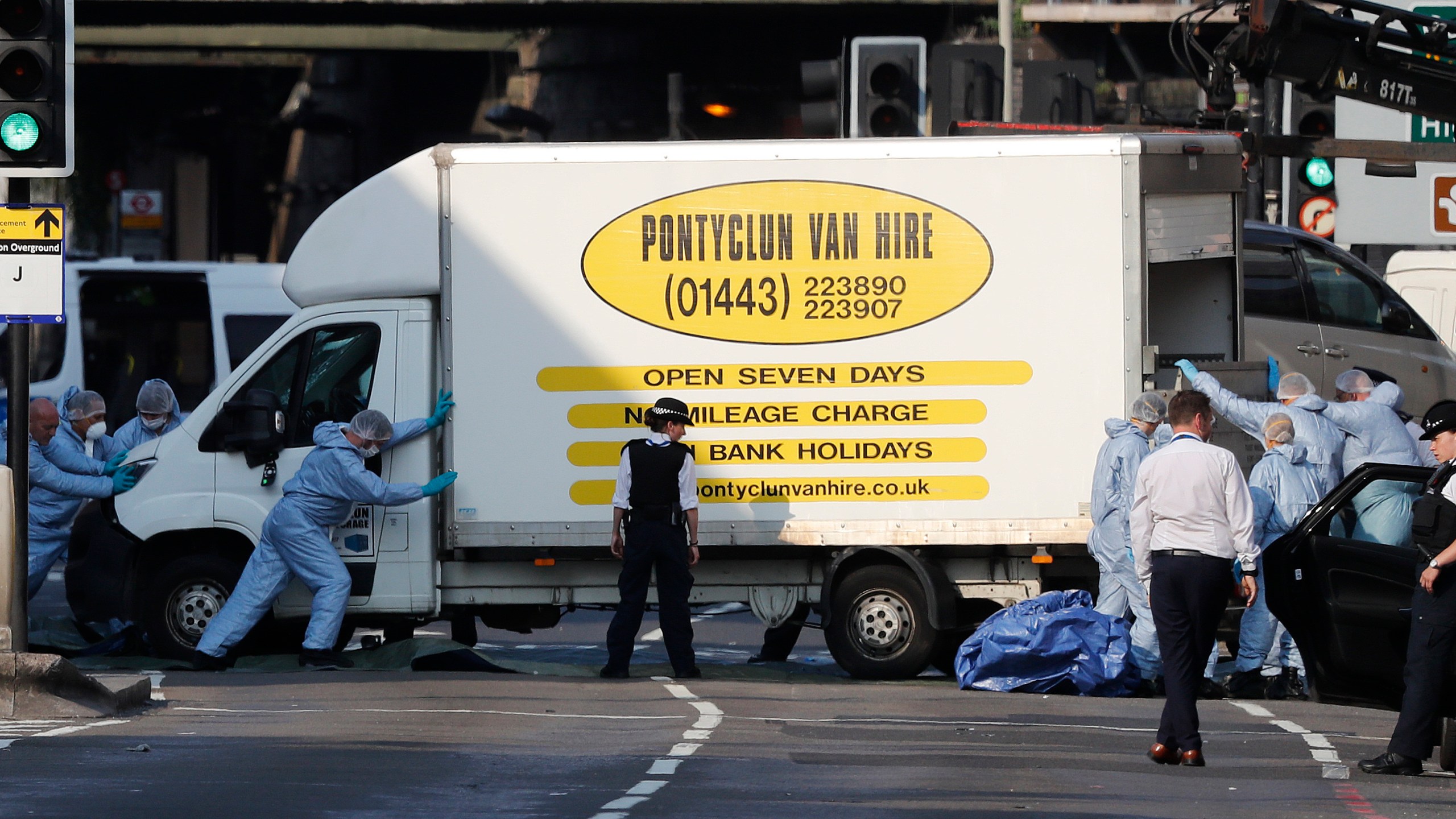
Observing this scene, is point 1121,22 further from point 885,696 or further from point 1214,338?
point 885,696

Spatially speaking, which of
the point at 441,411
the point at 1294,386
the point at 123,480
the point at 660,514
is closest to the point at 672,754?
the point at 660,514

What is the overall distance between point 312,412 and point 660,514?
7.44 feet

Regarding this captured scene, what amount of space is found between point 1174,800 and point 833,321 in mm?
4415

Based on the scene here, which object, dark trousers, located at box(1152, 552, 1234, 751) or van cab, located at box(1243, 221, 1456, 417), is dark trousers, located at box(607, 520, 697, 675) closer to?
dark trousers, located at box(1152, 552, 1234, 751)

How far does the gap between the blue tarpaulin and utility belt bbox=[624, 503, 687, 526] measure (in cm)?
175

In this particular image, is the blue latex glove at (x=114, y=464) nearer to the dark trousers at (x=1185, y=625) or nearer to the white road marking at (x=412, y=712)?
the white road marking at (x=412, y=712)

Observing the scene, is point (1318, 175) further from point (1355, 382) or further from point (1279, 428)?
point (1279, 428)

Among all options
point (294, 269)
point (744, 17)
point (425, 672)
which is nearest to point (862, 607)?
point (425, 672)

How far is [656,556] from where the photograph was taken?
1121 centimetres

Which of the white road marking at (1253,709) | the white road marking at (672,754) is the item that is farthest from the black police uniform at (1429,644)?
the white road marking at (672,754)

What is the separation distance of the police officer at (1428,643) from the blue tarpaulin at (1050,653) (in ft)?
8.57

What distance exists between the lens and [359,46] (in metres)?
25.5

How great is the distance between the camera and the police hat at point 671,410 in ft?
36.4

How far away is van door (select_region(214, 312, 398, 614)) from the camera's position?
11.6m
